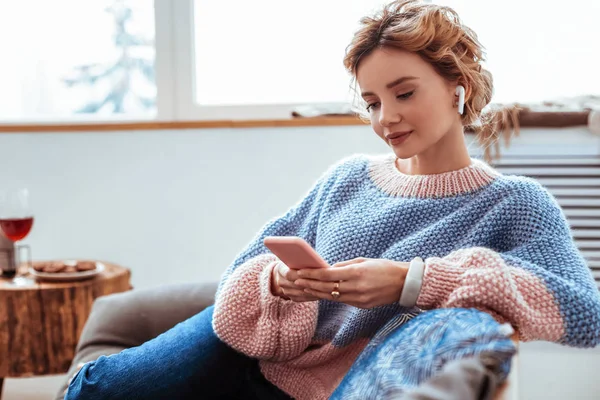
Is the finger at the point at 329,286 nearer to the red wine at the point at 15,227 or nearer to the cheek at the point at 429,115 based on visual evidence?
the cheek at the point at 429,115

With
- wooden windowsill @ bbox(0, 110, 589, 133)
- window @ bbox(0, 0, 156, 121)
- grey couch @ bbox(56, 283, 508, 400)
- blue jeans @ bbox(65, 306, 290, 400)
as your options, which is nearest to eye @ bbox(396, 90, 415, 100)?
blue jeans @ bbox(65, 306, 290, 400)

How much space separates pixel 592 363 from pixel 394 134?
1.64 m

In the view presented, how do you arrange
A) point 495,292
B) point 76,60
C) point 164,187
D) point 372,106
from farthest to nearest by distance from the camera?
point 76,60 < point 164,187 < point 372,106 < point 495,292

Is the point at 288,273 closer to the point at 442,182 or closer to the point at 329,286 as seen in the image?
the point at 329,286

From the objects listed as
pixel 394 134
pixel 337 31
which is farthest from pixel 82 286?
pixel 337 31

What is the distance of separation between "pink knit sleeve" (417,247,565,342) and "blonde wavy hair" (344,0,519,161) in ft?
1.06

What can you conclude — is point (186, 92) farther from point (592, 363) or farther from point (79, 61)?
point (592, 363)

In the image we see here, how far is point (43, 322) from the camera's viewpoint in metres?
1.97

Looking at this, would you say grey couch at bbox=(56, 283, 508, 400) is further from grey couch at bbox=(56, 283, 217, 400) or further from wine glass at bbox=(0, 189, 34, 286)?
wine glass at bbox=(0, 189, 34, 286)

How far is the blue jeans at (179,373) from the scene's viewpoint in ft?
3.94

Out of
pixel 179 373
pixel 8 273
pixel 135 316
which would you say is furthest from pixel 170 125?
pixel 179 373

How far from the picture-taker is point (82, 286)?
1.99 meters

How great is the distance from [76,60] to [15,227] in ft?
3.69

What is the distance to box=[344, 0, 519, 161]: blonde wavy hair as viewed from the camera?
112 centimetres
